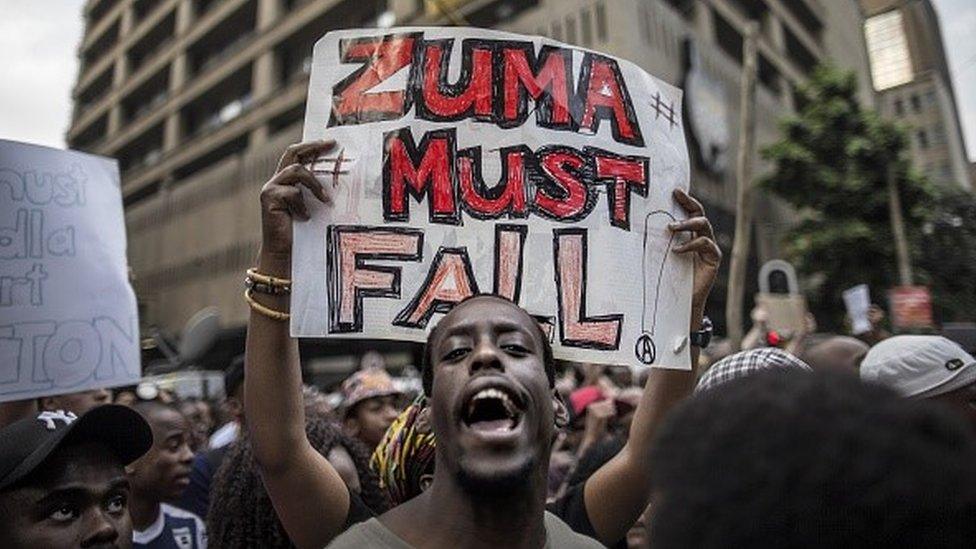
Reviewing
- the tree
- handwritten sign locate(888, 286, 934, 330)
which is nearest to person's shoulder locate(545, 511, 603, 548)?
handwritten sign locate(888, 286, 934, 330)

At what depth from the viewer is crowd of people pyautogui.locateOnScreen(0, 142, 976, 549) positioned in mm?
613

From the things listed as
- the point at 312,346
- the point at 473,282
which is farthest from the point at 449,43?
the point at 312,346

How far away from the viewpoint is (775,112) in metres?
28.8

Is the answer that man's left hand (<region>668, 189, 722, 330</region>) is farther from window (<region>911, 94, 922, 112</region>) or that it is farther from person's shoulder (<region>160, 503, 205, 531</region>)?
window (<region>911, 94, 922, 112</region>)

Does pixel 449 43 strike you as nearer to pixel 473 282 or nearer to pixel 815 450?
pixel 473 282

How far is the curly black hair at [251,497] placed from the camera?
2.15m

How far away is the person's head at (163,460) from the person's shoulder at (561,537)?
1856 millimetres

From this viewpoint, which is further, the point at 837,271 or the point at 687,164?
the point at 837,271

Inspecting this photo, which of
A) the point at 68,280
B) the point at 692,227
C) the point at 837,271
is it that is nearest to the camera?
the point at 692,227

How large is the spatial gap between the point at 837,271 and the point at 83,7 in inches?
1548

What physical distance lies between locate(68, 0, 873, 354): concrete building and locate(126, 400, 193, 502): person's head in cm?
1692

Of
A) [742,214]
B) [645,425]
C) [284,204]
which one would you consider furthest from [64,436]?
[742,214]

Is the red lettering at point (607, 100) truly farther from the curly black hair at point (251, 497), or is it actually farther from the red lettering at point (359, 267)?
the curly black hair at point (251, 497)

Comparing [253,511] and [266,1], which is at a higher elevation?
[266,1]
